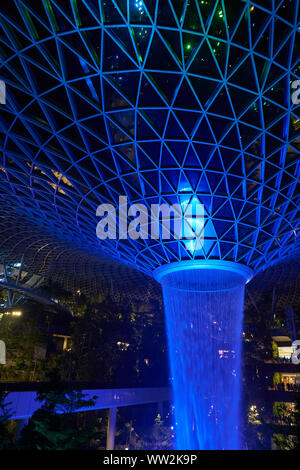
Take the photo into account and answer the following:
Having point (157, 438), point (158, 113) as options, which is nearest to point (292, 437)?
point (157, 438)

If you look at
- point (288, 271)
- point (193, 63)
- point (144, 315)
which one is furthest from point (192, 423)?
point (193, 63)

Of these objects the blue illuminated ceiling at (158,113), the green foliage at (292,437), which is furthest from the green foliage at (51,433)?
the blue illuminated ceiling at (158,113)

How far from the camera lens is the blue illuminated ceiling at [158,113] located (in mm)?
17375

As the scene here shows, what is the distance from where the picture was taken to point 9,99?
21656 millimetres

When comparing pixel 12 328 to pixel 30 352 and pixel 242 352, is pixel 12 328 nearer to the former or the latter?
pixel 30 352

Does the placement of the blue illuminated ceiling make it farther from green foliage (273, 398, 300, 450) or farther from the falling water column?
green foliage (273, 398, 300, 450)

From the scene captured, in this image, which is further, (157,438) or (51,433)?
(157,438)

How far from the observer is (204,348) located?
187ft

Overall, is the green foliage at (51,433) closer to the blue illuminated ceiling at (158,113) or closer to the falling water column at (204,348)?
the blue illuminated ceiling at (158,113)

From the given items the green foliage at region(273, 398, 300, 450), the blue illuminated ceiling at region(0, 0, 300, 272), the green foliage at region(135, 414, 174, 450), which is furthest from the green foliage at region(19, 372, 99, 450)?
the green foliage at region(135, 414, 174, 450)

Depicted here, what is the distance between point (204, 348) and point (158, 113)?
4518 cm

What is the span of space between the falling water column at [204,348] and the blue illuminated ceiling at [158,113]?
10.3ft

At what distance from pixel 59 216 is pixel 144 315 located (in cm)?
3614

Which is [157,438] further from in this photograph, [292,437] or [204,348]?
[292,437]
